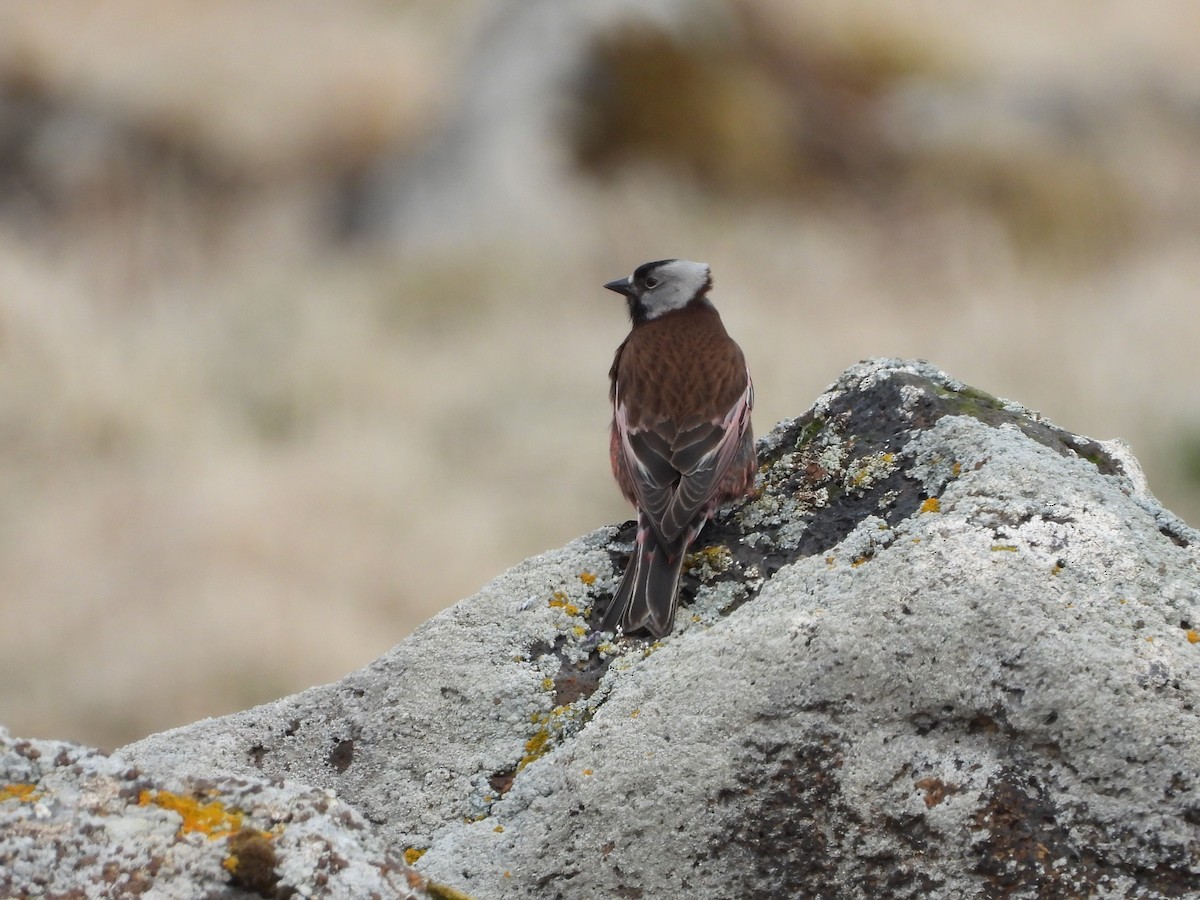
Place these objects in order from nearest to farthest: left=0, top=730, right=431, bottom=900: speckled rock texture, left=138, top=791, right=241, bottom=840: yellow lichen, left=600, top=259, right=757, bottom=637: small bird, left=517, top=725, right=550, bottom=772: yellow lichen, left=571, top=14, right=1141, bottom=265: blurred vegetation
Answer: left=0, top=730, right=431, bottom=900: speckled rock texture, left=138, top=791, right=241, bottom=840: yellow lichen, left=517, top=725, right=550, bottom=772: yellow lichen, left=600, top=259, right=757, bottom=637: small bird, left=571, top=14, right=1141, bottom=265: blurred vegetation

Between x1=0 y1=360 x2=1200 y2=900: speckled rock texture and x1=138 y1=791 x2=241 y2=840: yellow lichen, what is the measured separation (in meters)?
0.05

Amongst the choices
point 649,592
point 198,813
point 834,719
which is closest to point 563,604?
point 649,592

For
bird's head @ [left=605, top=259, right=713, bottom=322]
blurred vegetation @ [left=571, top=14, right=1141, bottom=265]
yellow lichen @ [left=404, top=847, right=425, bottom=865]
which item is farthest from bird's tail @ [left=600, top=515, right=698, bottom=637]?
blurred vegetation @ [left=571, top=14, right=1141, bottom=265]

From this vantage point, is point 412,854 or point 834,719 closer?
point 834,719

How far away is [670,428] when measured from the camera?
5.79 metres

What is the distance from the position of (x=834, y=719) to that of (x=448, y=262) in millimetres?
11766

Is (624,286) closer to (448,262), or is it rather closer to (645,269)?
(645,269)

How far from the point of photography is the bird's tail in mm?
4297

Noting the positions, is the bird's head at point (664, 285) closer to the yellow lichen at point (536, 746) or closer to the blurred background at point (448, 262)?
the yellow lichen at point (536, 746)

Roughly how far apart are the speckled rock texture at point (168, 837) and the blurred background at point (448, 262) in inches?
253

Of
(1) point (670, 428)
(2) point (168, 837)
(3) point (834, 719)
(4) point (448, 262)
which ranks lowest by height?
(2) point (168, 837)

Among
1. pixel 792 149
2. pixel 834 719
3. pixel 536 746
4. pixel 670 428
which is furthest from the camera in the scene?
pixel 792 149

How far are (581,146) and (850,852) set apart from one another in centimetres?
1292

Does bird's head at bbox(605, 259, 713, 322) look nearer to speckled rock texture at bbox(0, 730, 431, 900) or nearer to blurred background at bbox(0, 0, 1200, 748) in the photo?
blurred background at bbox(0, 0, 1200, 748)
